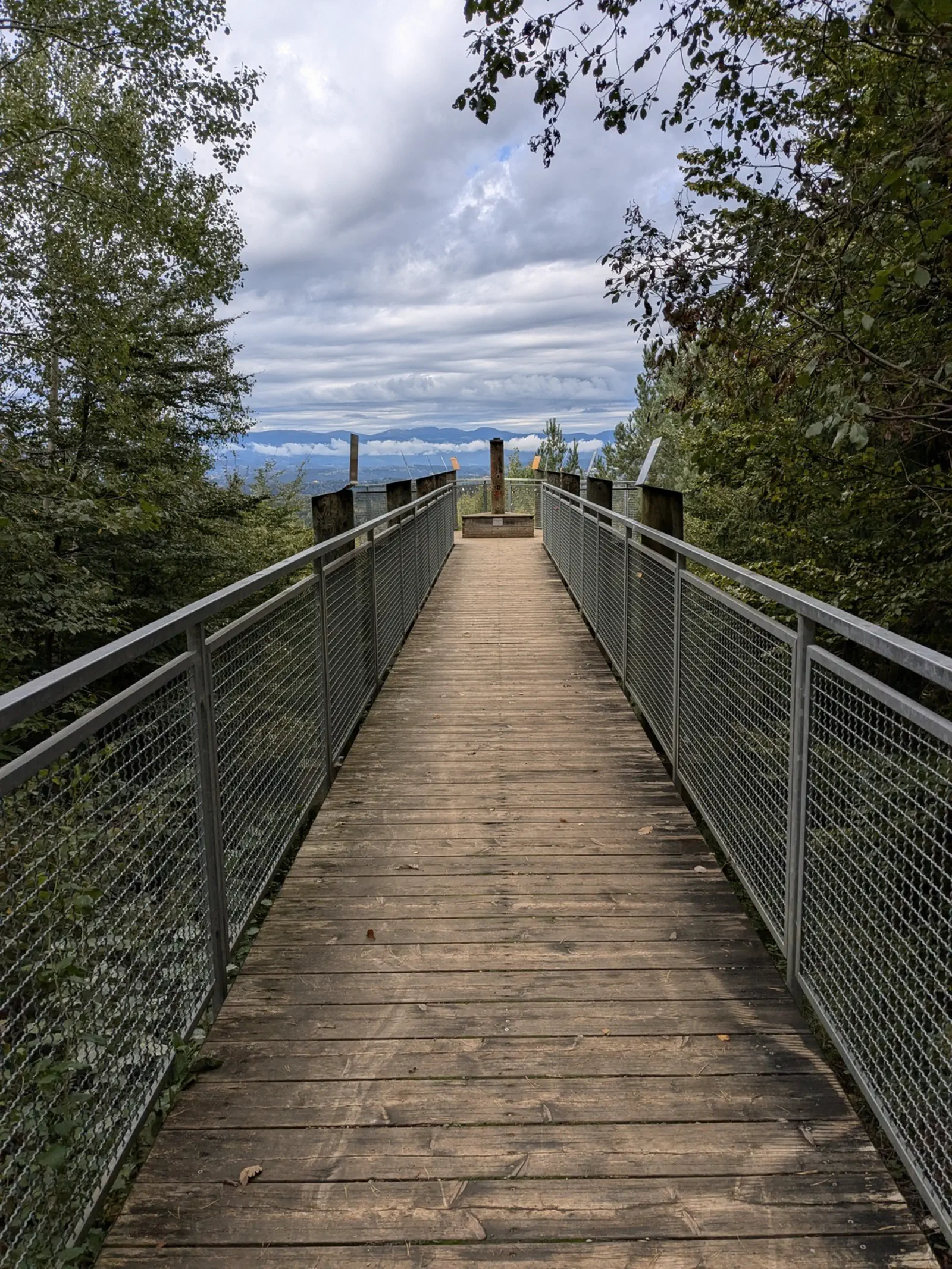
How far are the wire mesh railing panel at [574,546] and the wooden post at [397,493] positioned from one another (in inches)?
71.0

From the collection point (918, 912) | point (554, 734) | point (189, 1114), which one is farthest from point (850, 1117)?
point (554, 734)

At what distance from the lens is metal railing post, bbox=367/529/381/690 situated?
617cm

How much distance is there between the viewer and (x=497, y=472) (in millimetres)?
24281

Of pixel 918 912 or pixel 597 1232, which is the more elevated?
pixel 918 912

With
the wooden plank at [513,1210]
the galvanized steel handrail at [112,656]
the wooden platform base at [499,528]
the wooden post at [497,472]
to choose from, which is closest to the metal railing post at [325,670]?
the galvanized steel handrail at [112,656]

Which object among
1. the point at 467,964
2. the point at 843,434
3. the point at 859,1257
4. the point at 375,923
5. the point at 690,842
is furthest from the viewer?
the point at 690,842

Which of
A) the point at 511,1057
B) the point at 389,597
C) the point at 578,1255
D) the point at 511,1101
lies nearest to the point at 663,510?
the point at 389,597

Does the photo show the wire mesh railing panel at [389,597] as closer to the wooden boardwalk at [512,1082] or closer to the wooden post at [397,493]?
the wooden post at [397,493]

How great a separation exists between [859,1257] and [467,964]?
4.65 ft

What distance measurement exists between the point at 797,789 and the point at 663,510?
300 centimetres

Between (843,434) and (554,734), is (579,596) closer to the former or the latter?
(554,734)

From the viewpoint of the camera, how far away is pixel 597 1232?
6.15 feet

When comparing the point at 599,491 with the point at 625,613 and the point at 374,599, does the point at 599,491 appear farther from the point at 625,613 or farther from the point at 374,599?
the point at 374,599

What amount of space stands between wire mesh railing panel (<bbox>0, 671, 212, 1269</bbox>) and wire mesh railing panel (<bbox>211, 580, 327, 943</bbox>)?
36 cm
